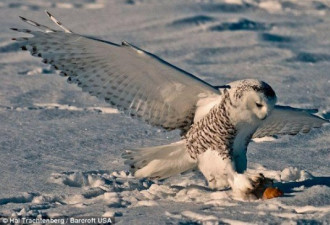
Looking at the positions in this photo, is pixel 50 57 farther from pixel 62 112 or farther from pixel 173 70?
pixel 62 112

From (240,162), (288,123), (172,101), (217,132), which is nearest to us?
(217,132)

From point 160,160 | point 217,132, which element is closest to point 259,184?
point 217,132

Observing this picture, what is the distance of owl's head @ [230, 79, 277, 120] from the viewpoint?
3.67 metres

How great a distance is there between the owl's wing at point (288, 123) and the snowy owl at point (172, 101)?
2 cm

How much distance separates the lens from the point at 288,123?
4.48m

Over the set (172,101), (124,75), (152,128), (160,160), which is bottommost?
(152,128)

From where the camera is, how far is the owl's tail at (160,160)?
4.18m

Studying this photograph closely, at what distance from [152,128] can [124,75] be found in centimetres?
123

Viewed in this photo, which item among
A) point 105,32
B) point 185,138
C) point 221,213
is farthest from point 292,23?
point 221,213

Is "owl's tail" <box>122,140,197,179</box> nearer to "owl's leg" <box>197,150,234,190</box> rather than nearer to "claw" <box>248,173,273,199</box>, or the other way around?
"owl's leg" <box>197,150,234,190</box>

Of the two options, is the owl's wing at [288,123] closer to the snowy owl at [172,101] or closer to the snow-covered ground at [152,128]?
the snowy owl at [172,101]

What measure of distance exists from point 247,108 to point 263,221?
2.05ft

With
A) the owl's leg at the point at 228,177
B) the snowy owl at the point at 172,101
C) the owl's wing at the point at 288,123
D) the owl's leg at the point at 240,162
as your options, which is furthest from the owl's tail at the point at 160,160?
the owl's wing at the point at 288,123

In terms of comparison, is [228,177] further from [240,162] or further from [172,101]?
[172,101]
